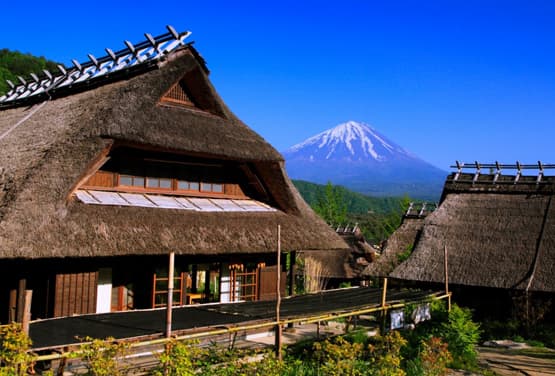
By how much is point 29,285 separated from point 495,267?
1296 centimetres

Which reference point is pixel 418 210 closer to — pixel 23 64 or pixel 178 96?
pixel 178 96

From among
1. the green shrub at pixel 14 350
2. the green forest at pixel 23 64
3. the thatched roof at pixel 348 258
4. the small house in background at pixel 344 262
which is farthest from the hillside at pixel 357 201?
the green shrub at pixel 14 350

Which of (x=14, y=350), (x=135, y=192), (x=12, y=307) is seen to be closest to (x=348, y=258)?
(x=135, y=192)

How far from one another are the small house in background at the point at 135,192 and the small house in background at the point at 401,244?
522 centimetres

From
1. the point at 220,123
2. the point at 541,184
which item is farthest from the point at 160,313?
the point at 541,184

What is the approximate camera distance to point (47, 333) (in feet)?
26.0

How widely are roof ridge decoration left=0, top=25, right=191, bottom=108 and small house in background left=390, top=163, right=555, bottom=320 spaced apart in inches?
376

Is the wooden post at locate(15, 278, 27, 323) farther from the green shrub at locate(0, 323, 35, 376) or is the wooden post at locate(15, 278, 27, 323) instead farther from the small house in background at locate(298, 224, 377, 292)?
the small house in background at locate(298, 224, 377, 292)

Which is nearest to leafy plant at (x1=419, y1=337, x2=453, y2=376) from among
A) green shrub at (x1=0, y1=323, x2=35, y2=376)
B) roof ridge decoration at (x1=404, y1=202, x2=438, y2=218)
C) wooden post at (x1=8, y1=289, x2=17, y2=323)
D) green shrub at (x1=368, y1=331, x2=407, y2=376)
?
green shrub at (x1=368, y1=331, x2=407, y2=376)

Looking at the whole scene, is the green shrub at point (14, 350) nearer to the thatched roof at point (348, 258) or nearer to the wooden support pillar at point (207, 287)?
the wooden support pillar at point (207, 287)

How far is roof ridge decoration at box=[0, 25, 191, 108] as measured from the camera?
46.4 feet

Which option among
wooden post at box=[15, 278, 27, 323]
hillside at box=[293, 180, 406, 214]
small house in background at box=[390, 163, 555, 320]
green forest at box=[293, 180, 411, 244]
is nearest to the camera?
wooden post at box=[15, 278, 27, 323]

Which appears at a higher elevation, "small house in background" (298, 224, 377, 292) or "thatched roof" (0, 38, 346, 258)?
"thatched roof" (0, 38, 346, 258)

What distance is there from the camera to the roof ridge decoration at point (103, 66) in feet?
46.4
